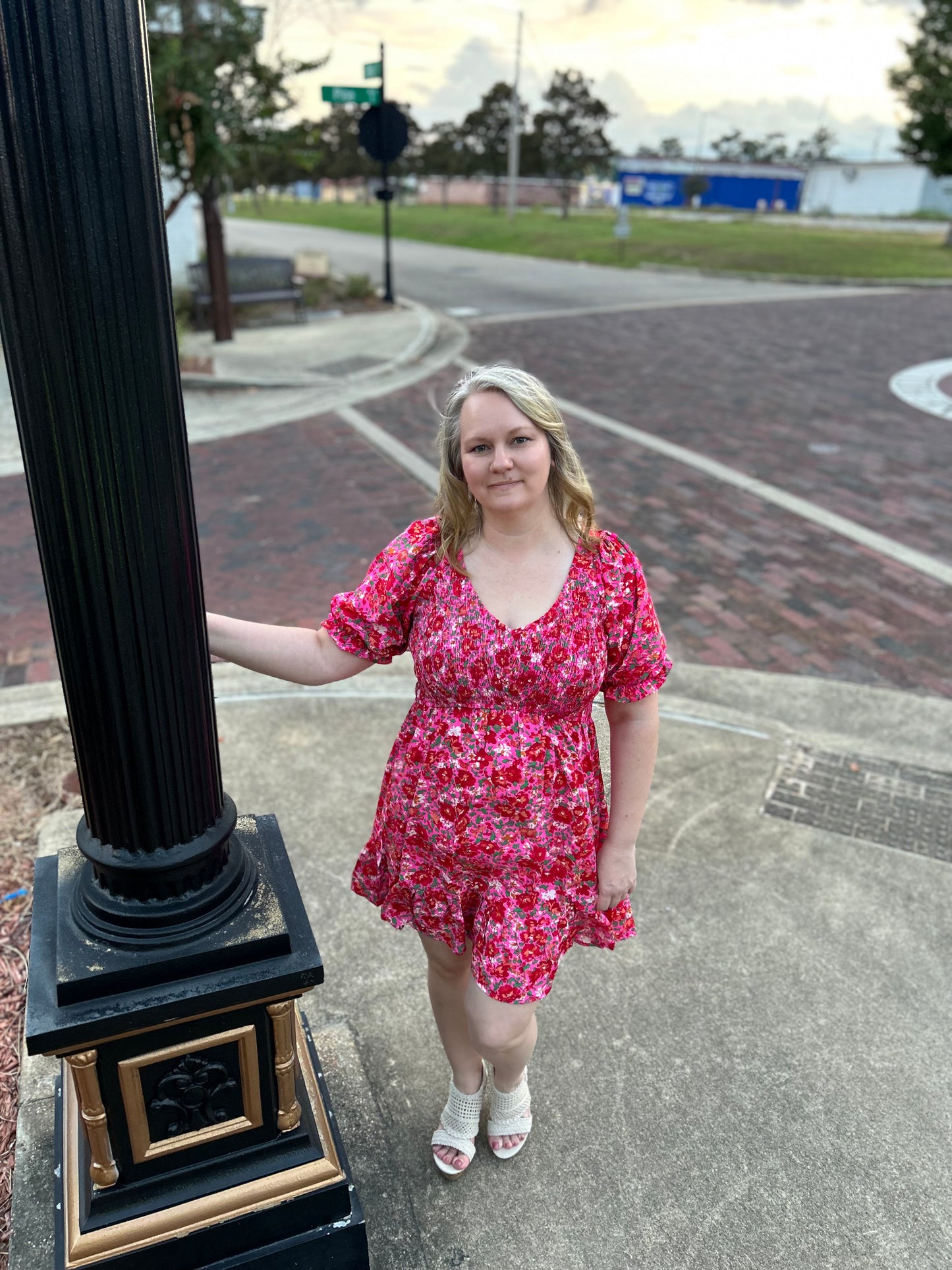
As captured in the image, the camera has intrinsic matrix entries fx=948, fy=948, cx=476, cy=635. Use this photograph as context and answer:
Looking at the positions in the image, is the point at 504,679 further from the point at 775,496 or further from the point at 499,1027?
the point at 775,496

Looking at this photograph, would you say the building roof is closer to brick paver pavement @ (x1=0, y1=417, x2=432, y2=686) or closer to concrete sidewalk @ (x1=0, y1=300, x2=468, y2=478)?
concrete sidewalk @ (x1=0, y1=300, x2=468, y2=478)

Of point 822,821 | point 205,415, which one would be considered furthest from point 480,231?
point 822,821

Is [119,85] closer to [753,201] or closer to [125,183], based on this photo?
[125,183]

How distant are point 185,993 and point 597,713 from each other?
39.1 inches

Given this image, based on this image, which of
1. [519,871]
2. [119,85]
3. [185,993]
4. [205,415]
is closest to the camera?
[119,85]

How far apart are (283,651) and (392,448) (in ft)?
20.6

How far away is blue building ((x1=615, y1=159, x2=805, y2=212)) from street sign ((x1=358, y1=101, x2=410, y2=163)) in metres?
36.8

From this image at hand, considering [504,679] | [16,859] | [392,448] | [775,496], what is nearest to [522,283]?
[392,448]

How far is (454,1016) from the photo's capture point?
225 centimetres

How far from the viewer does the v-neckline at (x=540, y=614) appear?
1.83 m

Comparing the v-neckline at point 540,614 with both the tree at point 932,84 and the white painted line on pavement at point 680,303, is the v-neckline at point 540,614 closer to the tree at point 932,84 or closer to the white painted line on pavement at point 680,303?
the white painted line on pavement at point 680,303

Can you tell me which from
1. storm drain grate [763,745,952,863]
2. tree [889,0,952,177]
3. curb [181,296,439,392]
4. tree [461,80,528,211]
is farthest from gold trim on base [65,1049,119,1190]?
tree [461,80,528,211]

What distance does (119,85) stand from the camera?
1302 millimetres

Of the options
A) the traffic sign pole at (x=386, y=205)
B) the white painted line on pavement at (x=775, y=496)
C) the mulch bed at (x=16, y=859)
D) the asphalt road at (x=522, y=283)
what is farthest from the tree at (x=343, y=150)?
the mulch bed at (x=16, y=859)
